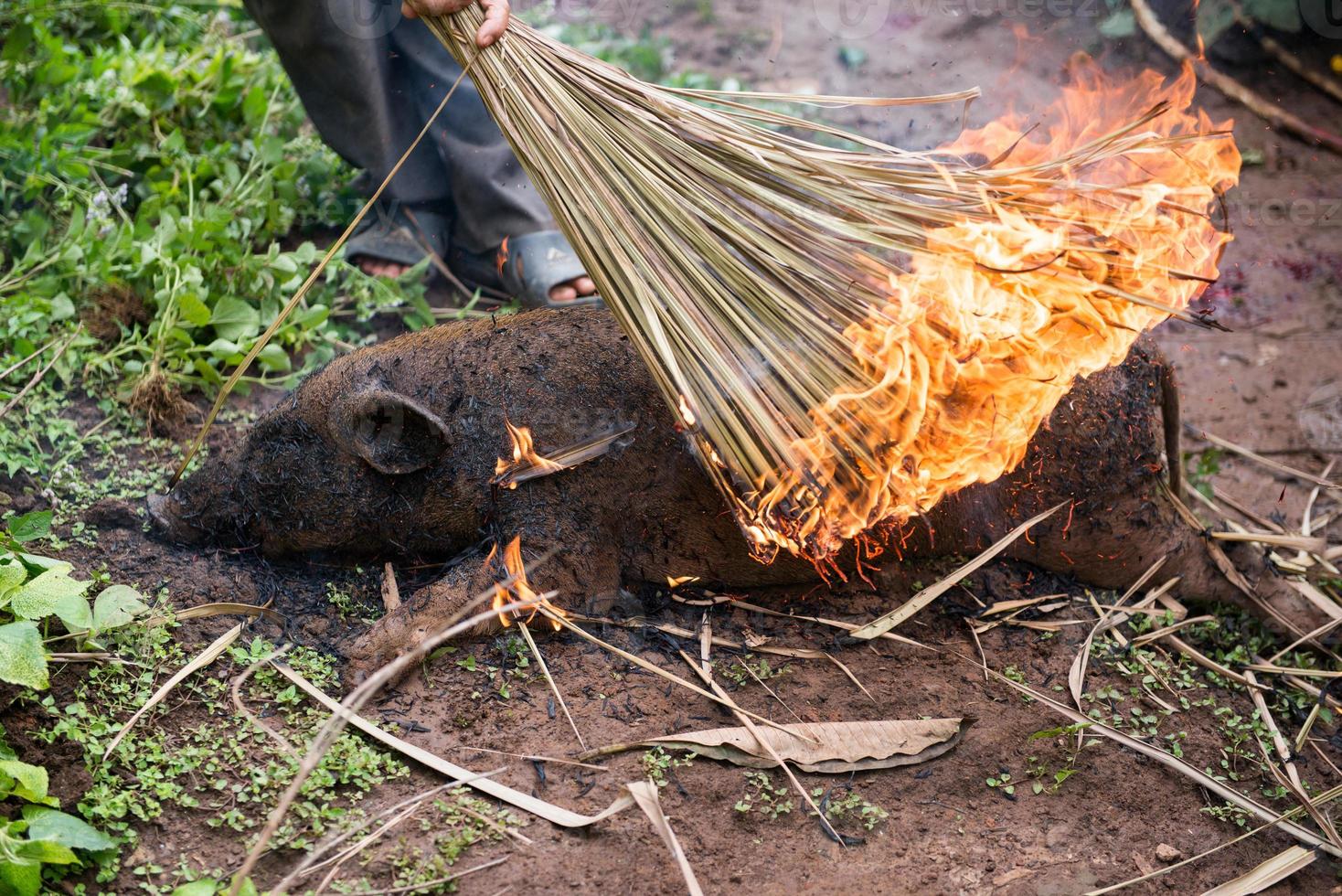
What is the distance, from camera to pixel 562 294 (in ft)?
13.5

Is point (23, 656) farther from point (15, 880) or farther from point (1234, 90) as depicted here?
point (1234, 90)

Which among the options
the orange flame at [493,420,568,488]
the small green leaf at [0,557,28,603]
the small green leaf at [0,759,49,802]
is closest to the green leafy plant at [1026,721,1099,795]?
the orange flame at [493,420,568,488]

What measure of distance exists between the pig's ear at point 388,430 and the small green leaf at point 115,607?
0.68m

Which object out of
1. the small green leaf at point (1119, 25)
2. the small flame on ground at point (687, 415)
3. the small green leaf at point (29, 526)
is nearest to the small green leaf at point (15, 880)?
the small green leaf at point (29, 526)

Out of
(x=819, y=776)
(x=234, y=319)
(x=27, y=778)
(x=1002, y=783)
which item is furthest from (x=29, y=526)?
(x=1002, y=783)

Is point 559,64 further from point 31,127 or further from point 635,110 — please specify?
point 31,127

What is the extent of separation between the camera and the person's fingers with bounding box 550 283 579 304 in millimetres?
4117

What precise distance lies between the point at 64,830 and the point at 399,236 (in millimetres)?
2875

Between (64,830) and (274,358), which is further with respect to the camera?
(274,358)

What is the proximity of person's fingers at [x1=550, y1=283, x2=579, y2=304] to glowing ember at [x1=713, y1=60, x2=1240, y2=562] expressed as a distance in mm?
1662

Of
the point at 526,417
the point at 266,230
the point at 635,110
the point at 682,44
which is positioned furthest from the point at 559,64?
the point at 682,44

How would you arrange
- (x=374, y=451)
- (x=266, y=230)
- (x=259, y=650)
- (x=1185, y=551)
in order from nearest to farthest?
1. (x=259, y=650)
2. (x=374, y=451)
3. (x=1185, y=551)
4. (x=266, y=230)

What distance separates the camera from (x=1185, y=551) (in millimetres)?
3344

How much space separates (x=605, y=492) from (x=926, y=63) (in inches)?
165
